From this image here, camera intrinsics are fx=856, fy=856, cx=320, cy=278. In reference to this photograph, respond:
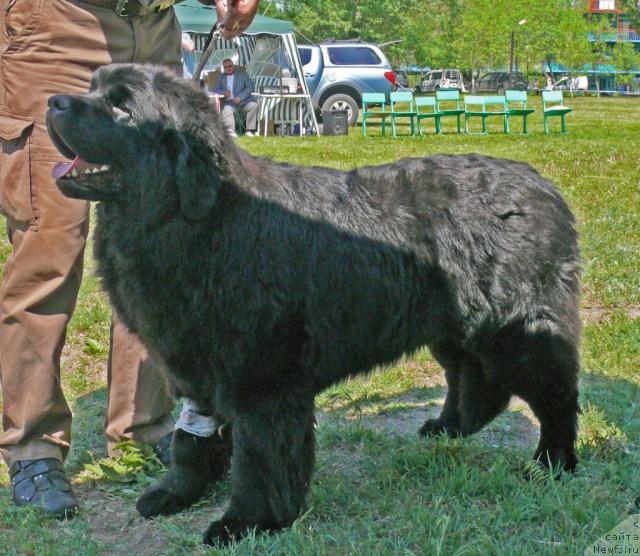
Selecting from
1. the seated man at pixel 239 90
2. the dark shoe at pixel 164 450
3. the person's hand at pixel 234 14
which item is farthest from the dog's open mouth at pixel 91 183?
the seated man at pixel 239 90

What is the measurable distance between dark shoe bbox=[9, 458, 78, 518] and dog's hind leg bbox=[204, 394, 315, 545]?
64cm

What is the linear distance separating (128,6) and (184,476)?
1.81 metres

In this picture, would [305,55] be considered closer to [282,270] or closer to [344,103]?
[344,103]

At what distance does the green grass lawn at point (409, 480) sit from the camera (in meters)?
2.87

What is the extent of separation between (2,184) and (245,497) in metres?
1.49

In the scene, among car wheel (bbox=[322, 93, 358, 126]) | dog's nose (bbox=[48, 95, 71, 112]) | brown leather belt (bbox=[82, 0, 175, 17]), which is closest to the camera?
dog's nose (bbox=[48, 95, 71, 112])

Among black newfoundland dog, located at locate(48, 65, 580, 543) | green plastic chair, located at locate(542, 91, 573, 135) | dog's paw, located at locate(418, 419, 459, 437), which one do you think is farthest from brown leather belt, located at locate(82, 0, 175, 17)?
green plastic chair, located at locate(542, 91, 573, 135)

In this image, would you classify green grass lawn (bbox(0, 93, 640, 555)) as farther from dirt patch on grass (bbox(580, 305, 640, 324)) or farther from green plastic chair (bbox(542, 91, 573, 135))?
green plastic chair (bbox(542, 91, 573, 135))

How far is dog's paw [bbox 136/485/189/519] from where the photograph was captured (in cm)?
316

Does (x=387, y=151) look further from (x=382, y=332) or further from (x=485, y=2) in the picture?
(x=485, y=2)

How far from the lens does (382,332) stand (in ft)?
10.1

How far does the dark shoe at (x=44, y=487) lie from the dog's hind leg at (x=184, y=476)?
0.91 feet

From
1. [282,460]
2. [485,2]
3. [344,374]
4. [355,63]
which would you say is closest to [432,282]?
[344,374]

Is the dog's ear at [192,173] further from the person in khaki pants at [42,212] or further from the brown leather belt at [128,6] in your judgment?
the brown leather belt at [128,6]
